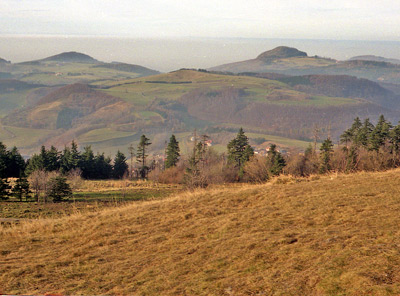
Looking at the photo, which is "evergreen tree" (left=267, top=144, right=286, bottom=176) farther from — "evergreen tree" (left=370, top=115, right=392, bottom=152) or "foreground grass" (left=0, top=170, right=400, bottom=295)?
"foreground grass" (left=0, top=170, right=400, bottom=295)

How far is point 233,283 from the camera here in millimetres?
7449

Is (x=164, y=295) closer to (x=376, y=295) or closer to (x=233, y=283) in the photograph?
→ (x=233, y=283)

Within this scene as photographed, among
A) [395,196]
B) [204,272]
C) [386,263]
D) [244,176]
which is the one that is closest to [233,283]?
[204,272]

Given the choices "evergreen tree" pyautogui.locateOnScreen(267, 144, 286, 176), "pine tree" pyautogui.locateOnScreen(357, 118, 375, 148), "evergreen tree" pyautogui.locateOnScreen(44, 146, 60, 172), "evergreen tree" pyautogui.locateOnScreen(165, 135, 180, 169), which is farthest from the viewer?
"evergreen tree" pyautogui.locateOnScreen(165, 135, 180, 169)

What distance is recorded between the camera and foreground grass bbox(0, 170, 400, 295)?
7312 mm

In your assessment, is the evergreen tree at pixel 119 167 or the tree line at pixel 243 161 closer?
the tree line at pixel 243 161

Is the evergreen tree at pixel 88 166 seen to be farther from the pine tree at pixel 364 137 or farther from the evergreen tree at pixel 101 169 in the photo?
the pine tree at pixel 364 137

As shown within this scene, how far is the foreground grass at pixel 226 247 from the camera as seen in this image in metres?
7.31

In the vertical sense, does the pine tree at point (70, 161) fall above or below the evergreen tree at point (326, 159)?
below

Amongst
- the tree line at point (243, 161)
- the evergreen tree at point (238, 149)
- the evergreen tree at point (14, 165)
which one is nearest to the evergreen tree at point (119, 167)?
the tree line at point (243, 161)

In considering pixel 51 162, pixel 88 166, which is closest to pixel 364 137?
pixel 88 166

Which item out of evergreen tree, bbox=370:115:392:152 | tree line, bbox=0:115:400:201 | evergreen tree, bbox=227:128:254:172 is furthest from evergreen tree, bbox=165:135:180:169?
evergreen tree, bbox=370:115:392:152

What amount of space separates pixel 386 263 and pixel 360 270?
66 centimetres

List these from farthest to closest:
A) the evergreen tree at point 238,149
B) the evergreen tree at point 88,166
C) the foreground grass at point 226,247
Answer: the evergreen tree at point 88,166
the evergreen tree at point 238,149
the foreground grass at point 226,247
